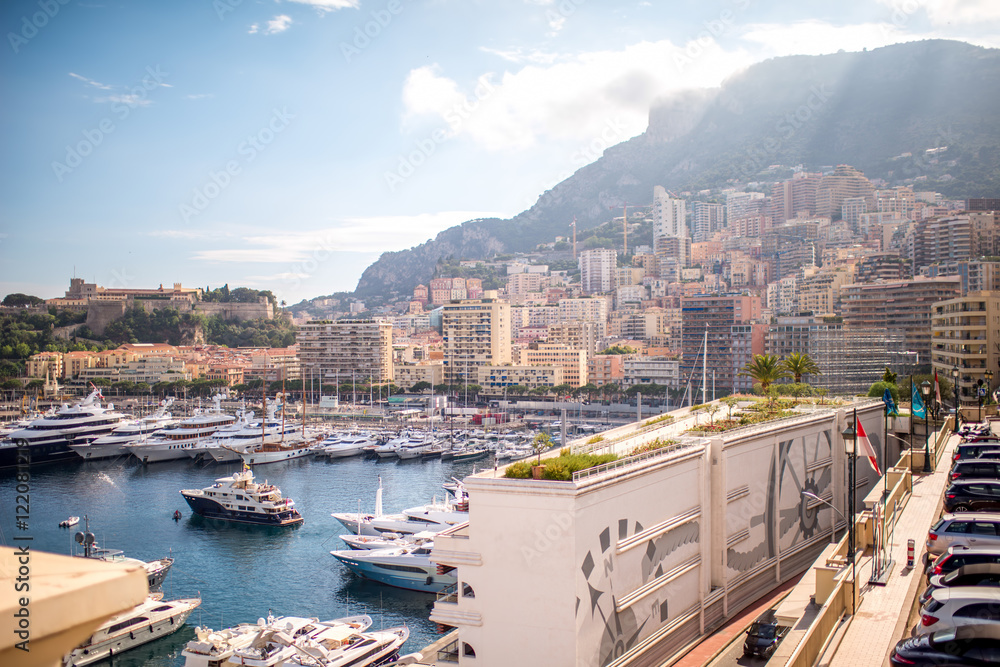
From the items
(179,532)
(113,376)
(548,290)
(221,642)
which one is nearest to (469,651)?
(221,642)

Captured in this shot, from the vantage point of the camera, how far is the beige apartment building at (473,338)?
190 feet

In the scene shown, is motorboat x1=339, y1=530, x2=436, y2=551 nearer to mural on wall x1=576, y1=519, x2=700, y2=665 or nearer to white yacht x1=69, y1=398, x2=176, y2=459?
mural on wall x1=576, y1=519, x2=700, y2=665

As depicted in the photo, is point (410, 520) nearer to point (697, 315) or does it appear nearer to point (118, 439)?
point (118, 439)

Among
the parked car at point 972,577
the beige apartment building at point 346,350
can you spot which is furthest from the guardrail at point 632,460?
the beige apartment building at point 346,350

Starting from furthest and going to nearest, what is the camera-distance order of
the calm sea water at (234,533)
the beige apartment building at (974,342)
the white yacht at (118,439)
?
the white yacht at (118,439)
the beige apartment building at (974,342)
the calm sea water at (234,533)

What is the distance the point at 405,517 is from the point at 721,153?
10904cm

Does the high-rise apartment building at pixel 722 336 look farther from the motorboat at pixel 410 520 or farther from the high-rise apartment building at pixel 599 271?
the high-rise apartment building at pixel 599 271

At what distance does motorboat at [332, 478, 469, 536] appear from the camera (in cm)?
2064

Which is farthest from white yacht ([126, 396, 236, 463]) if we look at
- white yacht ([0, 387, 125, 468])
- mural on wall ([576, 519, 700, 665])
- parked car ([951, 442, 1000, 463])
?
parked car ([951, 442, 1000, 463])

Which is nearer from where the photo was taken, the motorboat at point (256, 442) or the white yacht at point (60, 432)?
the white yacht at point (60, 432)

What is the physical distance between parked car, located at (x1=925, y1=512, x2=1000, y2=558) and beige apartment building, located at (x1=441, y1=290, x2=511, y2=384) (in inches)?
1980

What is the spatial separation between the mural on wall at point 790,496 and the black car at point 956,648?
5.20 meters

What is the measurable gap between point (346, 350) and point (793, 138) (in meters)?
75.6

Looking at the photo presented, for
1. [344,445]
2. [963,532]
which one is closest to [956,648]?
[963,532]
